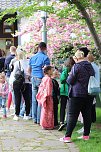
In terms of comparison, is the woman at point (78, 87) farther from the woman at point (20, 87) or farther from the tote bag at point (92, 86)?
the woman at point (20, 87)

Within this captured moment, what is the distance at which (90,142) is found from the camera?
7.88m

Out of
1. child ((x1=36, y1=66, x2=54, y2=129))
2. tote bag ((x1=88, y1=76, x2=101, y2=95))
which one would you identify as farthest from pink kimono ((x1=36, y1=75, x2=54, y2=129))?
tote bag ((x1=88, y1=76, x2=101, y2=95))

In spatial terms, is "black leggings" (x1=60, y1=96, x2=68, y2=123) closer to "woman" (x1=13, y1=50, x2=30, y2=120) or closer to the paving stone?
the paving stone

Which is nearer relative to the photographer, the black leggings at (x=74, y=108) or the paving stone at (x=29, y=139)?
the paving stone at (x=29, y=139)

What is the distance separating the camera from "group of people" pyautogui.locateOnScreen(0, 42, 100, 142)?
25.7 feet

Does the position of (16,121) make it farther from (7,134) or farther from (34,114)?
(7,134)

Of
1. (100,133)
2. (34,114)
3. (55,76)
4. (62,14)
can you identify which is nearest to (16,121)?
(34,114)

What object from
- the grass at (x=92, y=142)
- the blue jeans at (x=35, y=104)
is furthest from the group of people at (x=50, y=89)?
A: the grass at (x=92, y=142)

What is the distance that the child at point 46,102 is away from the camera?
9242 millimetres

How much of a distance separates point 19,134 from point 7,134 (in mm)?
248

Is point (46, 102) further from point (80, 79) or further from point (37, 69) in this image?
point (80, 79)

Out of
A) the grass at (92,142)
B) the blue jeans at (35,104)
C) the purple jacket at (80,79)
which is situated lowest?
the grass at (92,142)

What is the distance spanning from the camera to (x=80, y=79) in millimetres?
7812

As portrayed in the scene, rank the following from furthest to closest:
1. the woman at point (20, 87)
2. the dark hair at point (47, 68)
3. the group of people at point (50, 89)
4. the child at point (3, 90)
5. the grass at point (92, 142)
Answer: the child at point (3, 90) < the woman at point (20, 87) < the dark hair at point (47, 68) < the group of people at point (50, 89) < the grass at point (92, 142)
